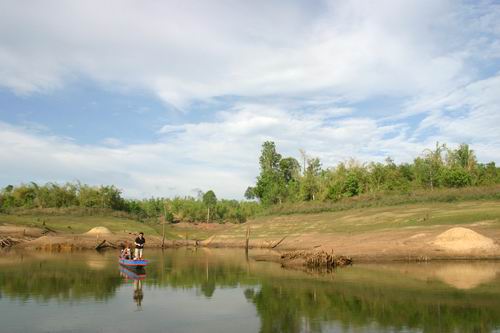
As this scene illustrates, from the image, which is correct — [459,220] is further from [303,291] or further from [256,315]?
[256,315]

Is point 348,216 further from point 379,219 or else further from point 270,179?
point 270,179

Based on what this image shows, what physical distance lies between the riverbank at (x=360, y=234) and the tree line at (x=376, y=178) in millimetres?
16649

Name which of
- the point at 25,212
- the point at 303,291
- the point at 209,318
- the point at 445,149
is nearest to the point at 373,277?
the point at 303,291

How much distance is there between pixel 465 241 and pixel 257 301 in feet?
85.9

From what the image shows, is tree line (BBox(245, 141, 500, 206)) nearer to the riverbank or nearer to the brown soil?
the riverbank

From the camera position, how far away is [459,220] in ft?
162

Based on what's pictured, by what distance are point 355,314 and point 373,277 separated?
12485 millimetres

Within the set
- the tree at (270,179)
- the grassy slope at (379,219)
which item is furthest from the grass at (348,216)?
the tree at (270,179)

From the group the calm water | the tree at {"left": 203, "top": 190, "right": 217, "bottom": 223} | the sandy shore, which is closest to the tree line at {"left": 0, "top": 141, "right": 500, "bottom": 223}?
the tree at {"left": 203, "top": 190, "right": 217, "bottom": 223}

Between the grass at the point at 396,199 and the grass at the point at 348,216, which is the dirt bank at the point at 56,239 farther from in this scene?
the grass at the point at 396,199

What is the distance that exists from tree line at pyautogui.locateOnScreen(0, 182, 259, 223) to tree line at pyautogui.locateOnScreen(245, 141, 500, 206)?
2726cm

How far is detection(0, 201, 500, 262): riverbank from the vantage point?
41438mm

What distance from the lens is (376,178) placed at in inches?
3807

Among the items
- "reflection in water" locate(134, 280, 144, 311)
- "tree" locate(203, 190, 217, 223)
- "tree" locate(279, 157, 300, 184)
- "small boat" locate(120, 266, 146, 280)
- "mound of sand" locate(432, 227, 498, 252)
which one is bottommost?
"small boat" locate(120, 266, 146, 280)
